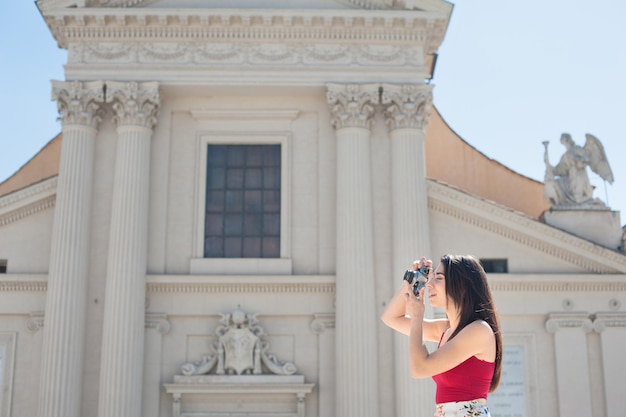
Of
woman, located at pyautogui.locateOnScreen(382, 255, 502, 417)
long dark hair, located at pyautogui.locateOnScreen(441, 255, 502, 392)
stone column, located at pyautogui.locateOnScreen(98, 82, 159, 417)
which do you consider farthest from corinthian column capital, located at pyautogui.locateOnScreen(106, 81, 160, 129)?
long dark hair, located at pyautogui.locateOnScreen(441, 255, 502, 392)

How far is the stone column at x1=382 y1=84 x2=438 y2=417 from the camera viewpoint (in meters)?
18.5

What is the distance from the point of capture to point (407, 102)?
Result: 20.2 metres

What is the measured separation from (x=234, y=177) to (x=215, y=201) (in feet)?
2.34

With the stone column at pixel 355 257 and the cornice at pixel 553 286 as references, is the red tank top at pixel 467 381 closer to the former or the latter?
the stone column at pixel 355 257

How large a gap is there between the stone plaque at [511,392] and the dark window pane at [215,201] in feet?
23.3

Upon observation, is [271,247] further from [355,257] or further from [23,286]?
[23,286]

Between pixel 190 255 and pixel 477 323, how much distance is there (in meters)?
15.4

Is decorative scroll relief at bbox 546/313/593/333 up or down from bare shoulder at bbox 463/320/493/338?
up

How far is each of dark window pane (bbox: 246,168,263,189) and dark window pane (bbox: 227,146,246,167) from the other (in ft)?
0.90

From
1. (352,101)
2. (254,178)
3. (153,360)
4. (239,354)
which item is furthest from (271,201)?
(153,360)

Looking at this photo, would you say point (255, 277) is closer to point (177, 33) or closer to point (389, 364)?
point (389, 364)

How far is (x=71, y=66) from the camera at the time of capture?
20.4m

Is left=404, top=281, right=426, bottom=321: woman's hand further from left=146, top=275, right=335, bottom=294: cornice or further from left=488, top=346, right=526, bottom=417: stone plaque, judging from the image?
left=488, top=346, right=526, bottom=417: stone plaque

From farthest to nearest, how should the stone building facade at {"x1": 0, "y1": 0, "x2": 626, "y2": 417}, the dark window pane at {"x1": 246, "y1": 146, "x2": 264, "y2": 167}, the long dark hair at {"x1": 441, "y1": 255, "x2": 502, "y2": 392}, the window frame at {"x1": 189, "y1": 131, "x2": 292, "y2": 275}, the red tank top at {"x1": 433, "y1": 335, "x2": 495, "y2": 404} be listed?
the dark window pane at {"x1": 246, "y1": 146, "x2": 264, "y2": 167} → the window frame at {"x1": 189, "y1": 131, "x2": 292, "y2": 275} → the stone building facade at {"x1": 0, "y1": 0, "x2": 626, "y2": 417} → the long dark hair at {"x1": 441, "y1": 255, "x2": 502, "y2": 392} → the red tank top at {"x1": 433, "y1": 335, "x2": 495, "y2": 404}
